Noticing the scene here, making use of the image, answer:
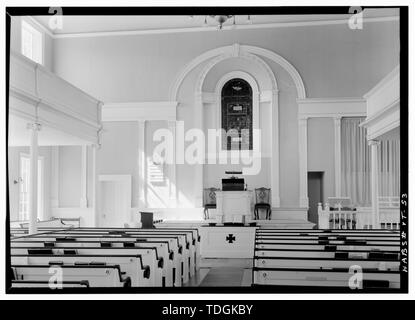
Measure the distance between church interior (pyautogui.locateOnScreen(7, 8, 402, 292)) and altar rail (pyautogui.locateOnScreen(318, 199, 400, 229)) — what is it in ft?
0.23

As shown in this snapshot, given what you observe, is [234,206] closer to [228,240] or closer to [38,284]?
[228,240]

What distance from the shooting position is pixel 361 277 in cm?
407

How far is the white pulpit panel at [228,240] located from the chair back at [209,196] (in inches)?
25.3

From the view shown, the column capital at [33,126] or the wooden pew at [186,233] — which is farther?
the wooden pew at [186,233]

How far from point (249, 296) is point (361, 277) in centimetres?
100

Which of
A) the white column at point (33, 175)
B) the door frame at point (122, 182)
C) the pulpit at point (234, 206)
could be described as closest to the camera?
the door frame at point (122, 182)

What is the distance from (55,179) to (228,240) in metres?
3.78

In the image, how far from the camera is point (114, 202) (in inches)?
323

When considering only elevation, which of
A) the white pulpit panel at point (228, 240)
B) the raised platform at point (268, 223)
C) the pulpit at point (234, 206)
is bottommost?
the white pulpit panel at point (228, 240)

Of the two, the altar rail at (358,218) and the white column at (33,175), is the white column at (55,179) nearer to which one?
the white column at (33,175)

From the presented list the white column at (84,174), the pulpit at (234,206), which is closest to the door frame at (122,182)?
the white column at (84,174)

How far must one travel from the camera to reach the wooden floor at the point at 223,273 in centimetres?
700

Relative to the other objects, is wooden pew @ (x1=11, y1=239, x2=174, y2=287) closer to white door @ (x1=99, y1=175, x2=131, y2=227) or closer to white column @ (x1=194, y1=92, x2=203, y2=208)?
white door @ (x1=99, y1=175, x2=131, y2=227)
